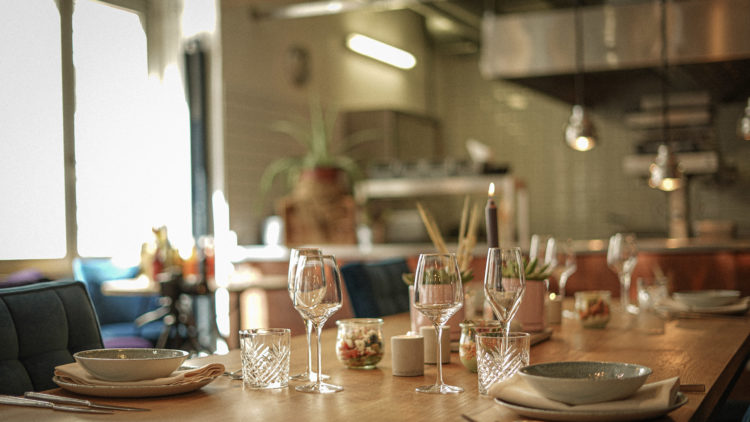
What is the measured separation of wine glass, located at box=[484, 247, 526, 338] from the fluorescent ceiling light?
22.0 ft

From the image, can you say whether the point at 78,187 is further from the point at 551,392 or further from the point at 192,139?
the point at 551,392

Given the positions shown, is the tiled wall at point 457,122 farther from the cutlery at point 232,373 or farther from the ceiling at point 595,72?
the cutlery at point 232,373

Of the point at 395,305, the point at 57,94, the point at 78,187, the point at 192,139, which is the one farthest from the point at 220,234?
the point at 395,305

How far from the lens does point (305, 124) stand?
7.11 meters

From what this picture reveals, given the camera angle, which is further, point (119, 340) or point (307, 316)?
point (119, 340)

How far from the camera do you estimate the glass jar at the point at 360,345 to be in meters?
1.53

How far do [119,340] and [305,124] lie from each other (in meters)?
3.11

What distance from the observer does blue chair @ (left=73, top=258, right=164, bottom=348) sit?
497 centimetres

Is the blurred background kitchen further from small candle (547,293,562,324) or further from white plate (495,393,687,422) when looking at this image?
white plate (495,393,687,422)

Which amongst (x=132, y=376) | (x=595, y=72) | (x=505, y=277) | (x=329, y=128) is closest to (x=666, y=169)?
(x=595, y=72)

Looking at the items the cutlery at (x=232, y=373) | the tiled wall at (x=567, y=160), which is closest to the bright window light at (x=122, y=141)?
the tiled wall at (x=567, y=160)

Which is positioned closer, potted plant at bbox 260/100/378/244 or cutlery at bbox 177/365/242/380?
cutlery at bbox 177/365/242/380

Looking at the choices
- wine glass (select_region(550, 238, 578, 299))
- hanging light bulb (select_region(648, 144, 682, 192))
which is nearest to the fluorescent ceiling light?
hanging light bulb (select_region(648, 144, 682, 192))

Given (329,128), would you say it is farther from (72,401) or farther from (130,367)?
(72,401)
